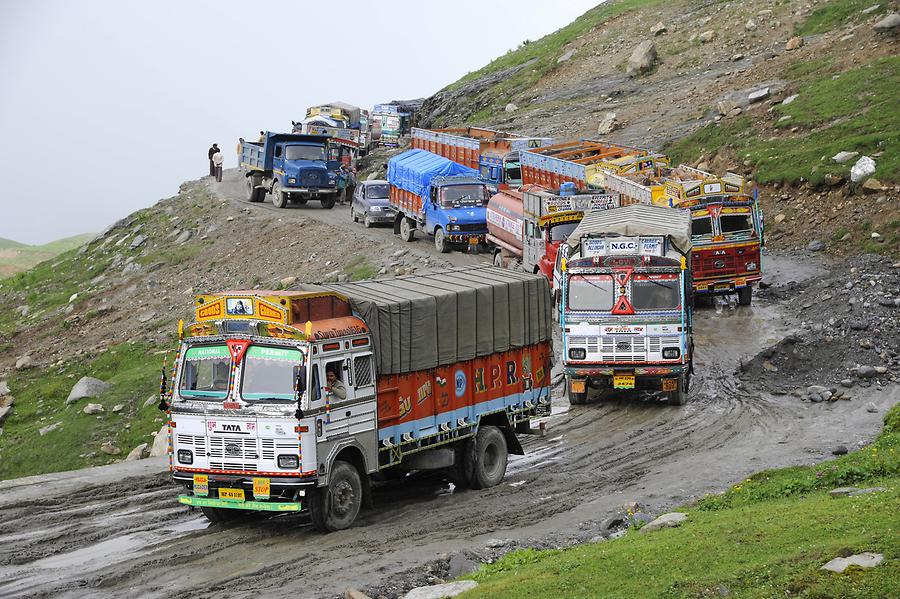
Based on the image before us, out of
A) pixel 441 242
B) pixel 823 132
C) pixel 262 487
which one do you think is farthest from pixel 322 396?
pixel 823 132

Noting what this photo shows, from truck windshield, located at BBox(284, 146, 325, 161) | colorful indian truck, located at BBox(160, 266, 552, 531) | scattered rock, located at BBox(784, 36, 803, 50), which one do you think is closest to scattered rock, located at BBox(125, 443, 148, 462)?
colorful indian truck, located at BBox(160, 266, 552, 531)

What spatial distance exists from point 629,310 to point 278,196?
3080 centimetres

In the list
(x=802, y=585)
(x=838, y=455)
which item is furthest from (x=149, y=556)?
(x=838, y=455)

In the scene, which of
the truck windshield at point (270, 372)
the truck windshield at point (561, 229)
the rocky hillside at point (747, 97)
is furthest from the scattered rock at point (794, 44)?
the truck windshield at point (270, 372)

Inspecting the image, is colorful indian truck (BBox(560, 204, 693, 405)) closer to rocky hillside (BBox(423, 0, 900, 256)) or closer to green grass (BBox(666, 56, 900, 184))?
rocky hillside (BBox(423, 0, 900, 256))

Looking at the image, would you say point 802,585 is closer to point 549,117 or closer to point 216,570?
point 216,570

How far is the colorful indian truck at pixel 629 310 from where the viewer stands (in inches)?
896

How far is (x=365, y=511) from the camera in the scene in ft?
54.7

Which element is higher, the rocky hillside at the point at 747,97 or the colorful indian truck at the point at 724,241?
the rocky hillside at the point at 747,97

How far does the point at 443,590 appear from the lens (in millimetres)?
12305

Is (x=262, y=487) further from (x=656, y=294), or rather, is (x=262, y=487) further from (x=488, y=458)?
(x=656, y=294)

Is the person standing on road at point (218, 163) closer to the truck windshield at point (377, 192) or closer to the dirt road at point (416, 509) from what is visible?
the truck windshield at point (377, 192)

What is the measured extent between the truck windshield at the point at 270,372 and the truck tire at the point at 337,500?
1.33 meters

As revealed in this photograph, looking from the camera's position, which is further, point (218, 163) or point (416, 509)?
point (218, 163)
